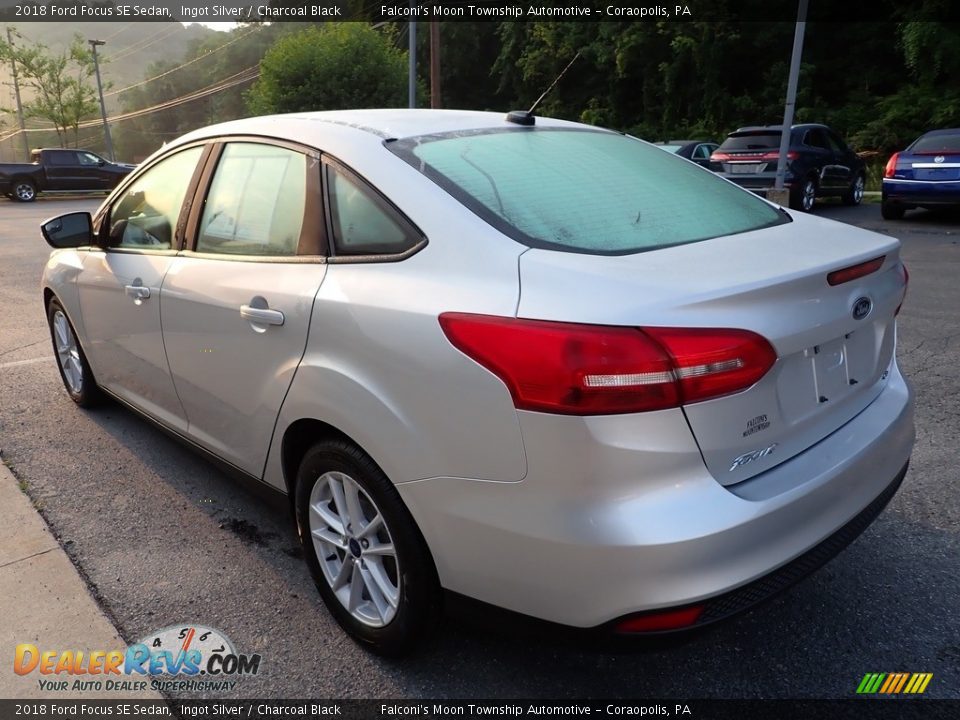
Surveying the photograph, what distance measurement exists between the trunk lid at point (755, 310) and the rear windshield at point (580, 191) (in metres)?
0.13

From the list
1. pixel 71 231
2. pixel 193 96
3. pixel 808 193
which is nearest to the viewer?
pixel 71 231

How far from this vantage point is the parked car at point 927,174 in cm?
1177

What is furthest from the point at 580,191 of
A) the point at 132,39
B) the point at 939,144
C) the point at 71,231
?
the point at 132,39

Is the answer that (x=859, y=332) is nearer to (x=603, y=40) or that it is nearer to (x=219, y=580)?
(x=219, y=580)

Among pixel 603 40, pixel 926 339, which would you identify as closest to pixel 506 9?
pixel 603 40

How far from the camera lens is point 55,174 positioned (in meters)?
25.3

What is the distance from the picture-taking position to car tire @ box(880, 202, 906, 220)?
42.7 ft

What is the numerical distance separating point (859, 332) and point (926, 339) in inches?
163

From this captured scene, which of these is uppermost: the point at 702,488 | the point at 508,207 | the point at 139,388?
the point at 508,207

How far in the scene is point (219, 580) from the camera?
2816 millimetres

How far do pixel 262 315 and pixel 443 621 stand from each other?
113cm

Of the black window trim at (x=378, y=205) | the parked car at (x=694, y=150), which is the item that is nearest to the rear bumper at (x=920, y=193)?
the parked car at (x=694, y=150)

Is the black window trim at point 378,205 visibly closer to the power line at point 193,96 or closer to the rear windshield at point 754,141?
the rear windshield at point 754,141

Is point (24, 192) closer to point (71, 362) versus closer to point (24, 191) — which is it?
point (24, 191)
